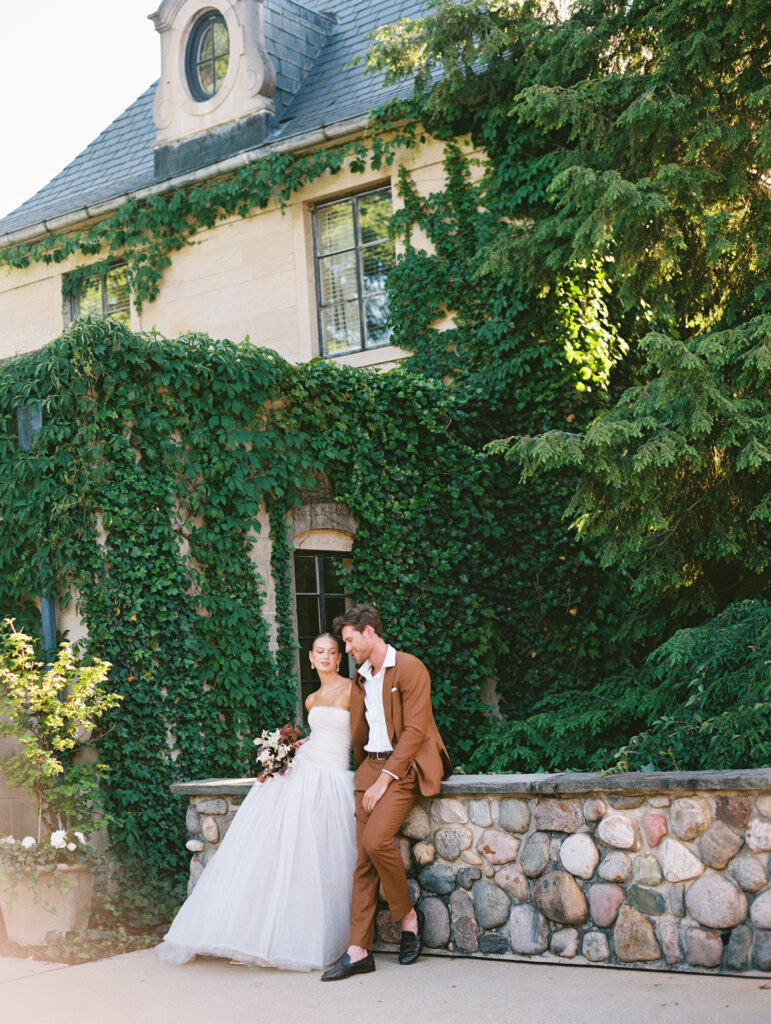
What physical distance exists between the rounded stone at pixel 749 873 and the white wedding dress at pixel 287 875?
7.15 feet

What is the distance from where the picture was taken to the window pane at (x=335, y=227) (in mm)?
12984

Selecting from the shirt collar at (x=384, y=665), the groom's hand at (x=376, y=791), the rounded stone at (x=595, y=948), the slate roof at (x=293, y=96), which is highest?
the slate roof at (x=293, y=96)

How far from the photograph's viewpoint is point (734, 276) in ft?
32.9

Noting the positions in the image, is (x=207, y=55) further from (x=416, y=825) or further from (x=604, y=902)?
(x=604, y=902)

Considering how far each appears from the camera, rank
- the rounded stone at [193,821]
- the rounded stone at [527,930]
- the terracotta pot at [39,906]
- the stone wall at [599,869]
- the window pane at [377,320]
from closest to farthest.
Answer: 1. the stone wall at [599,869]
2. the rounded stone at [527,930]
3. the terracotta pot at [39,906]
4. the rounded stone at [193,821]
5. the window pane at [377,320]

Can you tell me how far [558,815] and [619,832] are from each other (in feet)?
1.17

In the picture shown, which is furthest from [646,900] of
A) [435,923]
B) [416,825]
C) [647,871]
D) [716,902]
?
[416,825]

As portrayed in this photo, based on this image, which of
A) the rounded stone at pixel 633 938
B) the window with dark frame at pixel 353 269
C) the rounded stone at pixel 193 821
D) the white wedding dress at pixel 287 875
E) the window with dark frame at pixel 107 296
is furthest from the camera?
the window with dark frame at pixel 107 296

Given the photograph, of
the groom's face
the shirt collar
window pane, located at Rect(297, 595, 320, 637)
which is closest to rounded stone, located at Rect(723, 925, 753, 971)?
the shirt collar

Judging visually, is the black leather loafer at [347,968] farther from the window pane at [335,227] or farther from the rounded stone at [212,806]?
the window pane at [335,227]

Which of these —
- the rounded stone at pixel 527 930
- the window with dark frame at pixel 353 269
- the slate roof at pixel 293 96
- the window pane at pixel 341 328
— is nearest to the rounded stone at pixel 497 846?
the rounded stone at pixel 527 930

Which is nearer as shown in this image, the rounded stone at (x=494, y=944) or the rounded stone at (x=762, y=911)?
the rounded stone at (x=762, y=911)

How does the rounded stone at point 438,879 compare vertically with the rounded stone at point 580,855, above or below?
below

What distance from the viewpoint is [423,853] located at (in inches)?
257
